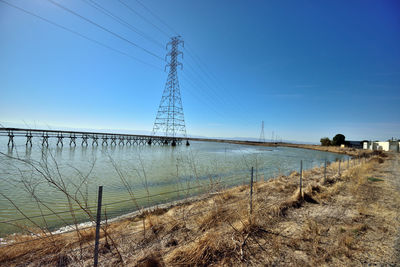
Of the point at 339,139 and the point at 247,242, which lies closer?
the point at 247,242

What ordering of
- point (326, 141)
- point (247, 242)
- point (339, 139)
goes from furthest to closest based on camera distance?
1. point (326, 141)
2. point (339, 139)
3. point (247, 242)

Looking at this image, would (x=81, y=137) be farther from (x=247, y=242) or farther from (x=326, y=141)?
(x=326, y=141)

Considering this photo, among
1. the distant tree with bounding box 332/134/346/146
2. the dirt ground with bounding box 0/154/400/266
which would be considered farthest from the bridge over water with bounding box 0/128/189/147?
the distant tree with bounding box 332/134/346/146

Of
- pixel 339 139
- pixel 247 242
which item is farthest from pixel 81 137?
pixel 339 139

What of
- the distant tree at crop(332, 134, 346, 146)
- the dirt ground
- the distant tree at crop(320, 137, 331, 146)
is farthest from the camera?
the distant tree at crop(320, 137, 331, 146)

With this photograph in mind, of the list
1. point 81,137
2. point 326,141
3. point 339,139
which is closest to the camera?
point 81,137

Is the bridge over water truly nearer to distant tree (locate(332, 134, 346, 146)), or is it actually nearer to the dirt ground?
the dirt ground

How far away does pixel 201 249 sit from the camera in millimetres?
2857

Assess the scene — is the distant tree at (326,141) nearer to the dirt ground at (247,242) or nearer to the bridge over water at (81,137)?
the bridge over water at (81,137)

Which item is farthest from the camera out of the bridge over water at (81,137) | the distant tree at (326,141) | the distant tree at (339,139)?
the distant tree at (326,141)

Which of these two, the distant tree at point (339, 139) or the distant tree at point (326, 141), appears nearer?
the distant tree at point (339, 139)

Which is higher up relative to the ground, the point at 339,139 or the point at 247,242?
the point at 339,139

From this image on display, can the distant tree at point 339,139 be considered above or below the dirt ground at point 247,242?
above

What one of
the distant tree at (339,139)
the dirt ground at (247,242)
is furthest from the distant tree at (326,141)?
the dirt ground at (247,242)
